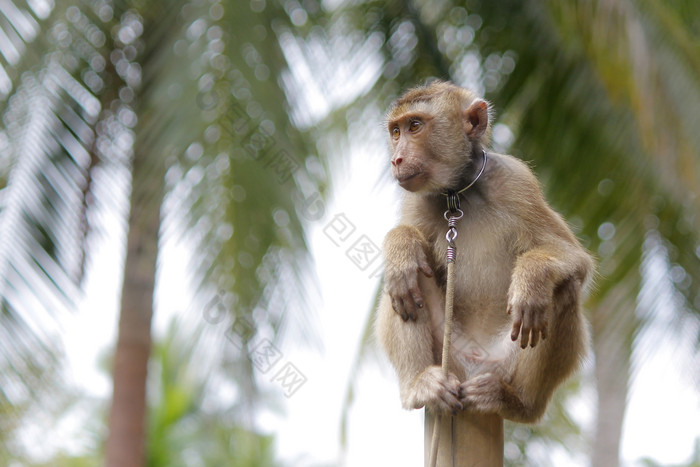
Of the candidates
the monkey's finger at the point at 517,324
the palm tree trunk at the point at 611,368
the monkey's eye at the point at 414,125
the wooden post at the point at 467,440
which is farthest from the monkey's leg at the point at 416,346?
the palm tree trunk at the point at 611,368

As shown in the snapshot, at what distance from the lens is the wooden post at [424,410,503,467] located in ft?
10.6

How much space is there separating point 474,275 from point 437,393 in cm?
74

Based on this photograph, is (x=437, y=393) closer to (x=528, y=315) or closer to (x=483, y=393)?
(x=483, y=393)

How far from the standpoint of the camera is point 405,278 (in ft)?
11.7

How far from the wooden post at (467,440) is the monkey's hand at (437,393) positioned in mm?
49

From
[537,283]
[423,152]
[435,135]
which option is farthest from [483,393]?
[435,135]

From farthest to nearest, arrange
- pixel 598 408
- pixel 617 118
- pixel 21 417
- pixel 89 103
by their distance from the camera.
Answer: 1. pixel 598 408
2. pixel 617 118
3. pixel 89 103
4. pixel 21 417

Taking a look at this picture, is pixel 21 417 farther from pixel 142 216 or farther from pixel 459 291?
pixel 459 291

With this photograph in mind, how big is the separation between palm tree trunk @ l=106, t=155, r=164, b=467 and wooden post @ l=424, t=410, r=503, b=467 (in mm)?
5079

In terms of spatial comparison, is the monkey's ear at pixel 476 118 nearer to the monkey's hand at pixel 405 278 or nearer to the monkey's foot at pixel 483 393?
the monkey's hand at pixel 405 278

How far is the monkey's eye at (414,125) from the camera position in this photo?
160 inches

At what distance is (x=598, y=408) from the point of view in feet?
35.6

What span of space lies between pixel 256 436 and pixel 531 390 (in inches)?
109

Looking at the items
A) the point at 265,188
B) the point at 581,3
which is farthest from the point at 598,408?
the point at 265,188
